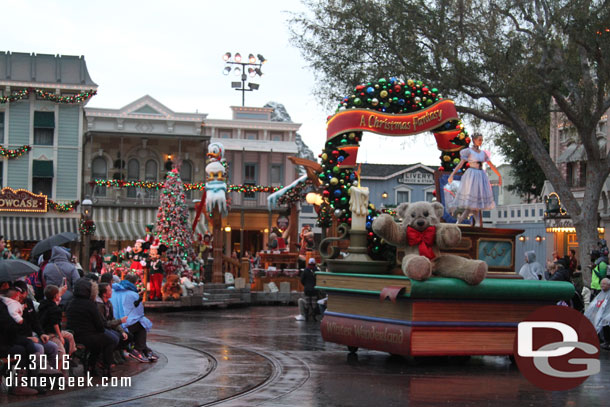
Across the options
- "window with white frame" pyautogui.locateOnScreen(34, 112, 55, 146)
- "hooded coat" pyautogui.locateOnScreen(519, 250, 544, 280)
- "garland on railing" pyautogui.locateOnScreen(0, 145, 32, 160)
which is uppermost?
"window with white frame" pyautogui.locateOnScreen(34, 112, 55, 146)

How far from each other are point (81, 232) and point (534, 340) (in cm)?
3300

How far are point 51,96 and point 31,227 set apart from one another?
6.58 meters

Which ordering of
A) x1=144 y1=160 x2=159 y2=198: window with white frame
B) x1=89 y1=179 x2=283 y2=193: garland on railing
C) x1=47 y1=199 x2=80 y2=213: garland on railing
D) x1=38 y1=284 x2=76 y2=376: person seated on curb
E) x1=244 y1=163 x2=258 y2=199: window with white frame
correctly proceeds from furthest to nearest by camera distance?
A: x1=244 y1=163 x2=258 y2=199: window with white frame
x1=144 y1=160 x2=159 y2=198: window with white frame
x1=89 y1=179 x2=283 y2=193: garland on railing
x1=47 y1=199 x2=80 y2=213: garland on railing
x1=38 y1=284 x2=76 y2=376: person seated on curb

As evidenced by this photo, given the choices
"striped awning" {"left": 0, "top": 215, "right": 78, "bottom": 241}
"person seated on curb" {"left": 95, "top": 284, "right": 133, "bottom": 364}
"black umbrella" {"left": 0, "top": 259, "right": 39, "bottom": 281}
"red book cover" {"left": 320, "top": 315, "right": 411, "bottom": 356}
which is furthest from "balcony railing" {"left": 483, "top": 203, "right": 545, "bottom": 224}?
"black umbrella" {"left": 0, "top": 259, "right": 39, "bottom": 281}

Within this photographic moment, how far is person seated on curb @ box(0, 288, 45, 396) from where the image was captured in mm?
9320

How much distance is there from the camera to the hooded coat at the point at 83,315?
10.9 metres

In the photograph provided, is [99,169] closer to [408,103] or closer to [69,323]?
[408,103]

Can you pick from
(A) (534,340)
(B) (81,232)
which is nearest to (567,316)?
(A) (534,340)

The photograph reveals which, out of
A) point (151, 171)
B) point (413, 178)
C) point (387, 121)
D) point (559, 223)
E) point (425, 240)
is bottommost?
point (425, 240)

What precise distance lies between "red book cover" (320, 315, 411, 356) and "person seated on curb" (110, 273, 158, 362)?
9.41 feet

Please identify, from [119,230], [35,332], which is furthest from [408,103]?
[119,230]

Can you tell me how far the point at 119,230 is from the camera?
143 feet

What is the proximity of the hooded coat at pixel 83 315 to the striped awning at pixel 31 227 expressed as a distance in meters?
31.6

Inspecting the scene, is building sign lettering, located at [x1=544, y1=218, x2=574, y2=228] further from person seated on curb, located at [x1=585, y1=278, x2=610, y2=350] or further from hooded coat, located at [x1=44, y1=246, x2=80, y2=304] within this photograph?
hooded coat, located at [x1=44, y1=246, x2=80, y2=304]
